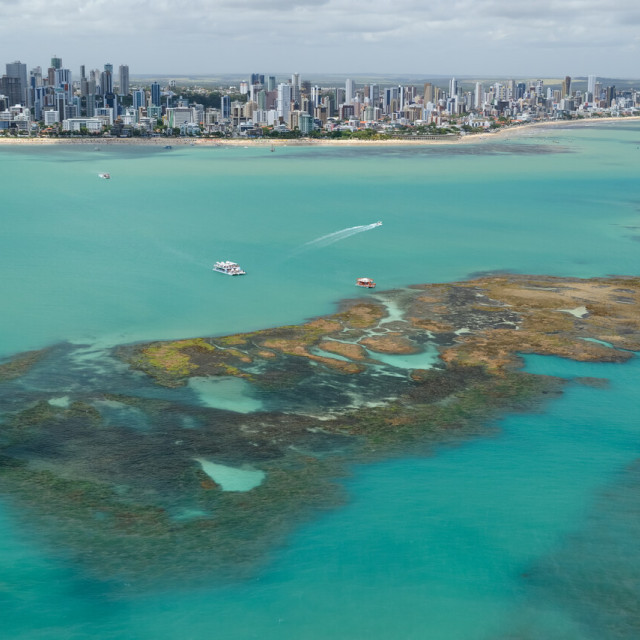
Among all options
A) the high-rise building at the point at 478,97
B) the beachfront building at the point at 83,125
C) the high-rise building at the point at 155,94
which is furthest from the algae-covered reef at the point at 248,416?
the high-rise building at the point at 478,97

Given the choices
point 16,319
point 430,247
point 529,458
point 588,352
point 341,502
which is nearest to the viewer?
point 341,502

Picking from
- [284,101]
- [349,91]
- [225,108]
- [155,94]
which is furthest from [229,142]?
[349,91]

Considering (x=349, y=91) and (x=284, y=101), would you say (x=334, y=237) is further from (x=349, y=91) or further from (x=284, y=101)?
(x=349, y=91)

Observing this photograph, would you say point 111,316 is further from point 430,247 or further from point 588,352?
point 430,247

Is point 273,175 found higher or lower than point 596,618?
higher

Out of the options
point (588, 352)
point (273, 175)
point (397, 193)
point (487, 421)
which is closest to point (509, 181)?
point (397, 193)

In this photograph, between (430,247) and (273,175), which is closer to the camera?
(430,247)
